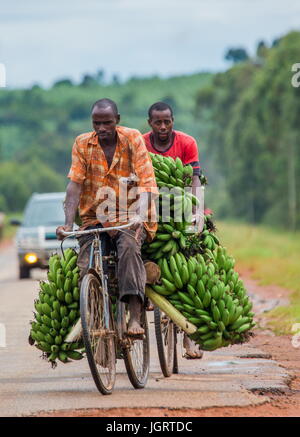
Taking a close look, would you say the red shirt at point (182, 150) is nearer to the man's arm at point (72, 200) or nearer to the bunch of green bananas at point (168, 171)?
the bunch of green bananas at point (168, 171)

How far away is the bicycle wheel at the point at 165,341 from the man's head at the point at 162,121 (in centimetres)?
158

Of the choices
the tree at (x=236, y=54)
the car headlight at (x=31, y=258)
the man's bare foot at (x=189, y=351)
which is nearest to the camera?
the man's bare foot at (x=189, y=351)

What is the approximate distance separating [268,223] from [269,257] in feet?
130

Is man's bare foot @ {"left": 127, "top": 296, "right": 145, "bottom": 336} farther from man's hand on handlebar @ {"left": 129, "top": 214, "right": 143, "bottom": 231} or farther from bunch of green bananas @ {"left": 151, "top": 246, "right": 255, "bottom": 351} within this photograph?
man's hand on handlebar @ {"left": 129, "top": 214, "right": 143, "bottom": 231}

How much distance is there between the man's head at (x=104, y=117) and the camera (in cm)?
827

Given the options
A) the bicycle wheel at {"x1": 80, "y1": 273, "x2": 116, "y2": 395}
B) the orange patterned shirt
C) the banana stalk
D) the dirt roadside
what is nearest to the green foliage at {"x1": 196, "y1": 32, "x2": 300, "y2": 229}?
the dirt roadside

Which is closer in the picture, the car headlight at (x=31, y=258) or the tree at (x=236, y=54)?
the car headlight at (x=31, y=258)

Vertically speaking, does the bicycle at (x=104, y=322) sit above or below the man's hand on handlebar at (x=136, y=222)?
below

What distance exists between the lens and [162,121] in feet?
31.6

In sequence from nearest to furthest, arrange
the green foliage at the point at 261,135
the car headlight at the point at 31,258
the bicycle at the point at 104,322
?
the bicycle at the point at 104,322
the car headlight at the point at 31,258
the green foliage at the point at 261,135

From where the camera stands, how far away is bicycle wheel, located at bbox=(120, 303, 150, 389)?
841cm

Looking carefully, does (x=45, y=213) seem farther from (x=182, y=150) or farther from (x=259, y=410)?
(x=259, y=410)

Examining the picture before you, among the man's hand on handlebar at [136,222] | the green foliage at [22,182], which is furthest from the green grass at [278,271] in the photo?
the green foliage at [22,182]
